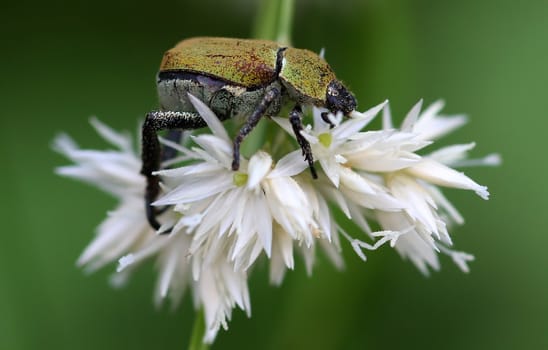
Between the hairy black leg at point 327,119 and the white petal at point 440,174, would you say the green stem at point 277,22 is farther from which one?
the white petal at point 440,174

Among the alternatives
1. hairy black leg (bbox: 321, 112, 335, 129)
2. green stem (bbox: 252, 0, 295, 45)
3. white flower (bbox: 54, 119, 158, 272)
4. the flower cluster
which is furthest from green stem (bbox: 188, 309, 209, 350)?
green stem (bbox: 252, 0, 295, 45)

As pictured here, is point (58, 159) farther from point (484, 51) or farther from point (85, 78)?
point (484, 51)

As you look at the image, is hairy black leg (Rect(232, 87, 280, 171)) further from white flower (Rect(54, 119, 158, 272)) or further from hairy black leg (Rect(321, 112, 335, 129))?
white flower (Rect(54, 119, 158, 272))

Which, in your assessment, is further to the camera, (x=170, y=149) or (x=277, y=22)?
(x=277, y=22)

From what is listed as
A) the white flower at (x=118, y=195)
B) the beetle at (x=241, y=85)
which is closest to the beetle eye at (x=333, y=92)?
the beetle at (x=241, y=85)

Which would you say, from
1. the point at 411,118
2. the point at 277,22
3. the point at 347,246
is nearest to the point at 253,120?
the point at 411,118

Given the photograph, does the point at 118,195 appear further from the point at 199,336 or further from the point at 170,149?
the point at 199,336

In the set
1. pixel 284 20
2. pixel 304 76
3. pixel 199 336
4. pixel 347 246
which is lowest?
pixel 199 336
